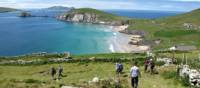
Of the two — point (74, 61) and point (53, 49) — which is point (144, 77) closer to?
point (74, 61)

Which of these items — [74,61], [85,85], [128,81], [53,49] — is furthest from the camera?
[53,49]

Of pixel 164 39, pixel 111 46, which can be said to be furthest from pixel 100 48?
pixel 164 39

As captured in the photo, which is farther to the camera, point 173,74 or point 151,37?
point 151,37

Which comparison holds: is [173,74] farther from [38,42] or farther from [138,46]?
[38,42]

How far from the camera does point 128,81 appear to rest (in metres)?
38.0

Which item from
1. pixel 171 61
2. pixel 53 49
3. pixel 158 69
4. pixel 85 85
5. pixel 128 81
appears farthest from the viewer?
pixel 53 49

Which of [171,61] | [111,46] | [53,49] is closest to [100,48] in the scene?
[111,46]

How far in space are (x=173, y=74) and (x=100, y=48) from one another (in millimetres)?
113944

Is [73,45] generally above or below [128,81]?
below

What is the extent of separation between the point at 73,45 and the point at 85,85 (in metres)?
133

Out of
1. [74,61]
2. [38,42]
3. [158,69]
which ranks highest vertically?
[158,69]

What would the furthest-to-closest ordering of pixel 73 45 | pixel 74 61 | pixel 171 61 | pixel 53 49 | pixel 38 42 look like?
1. pixel 38 42
2. pixel 73 45
3. pixel 53 49
4. pixel 74 61
5. pixel 171 61

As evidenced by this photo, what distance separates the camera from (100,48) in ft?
507

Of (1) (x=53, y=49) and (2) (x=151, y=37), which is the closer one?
(1) (x=53, y=49)
